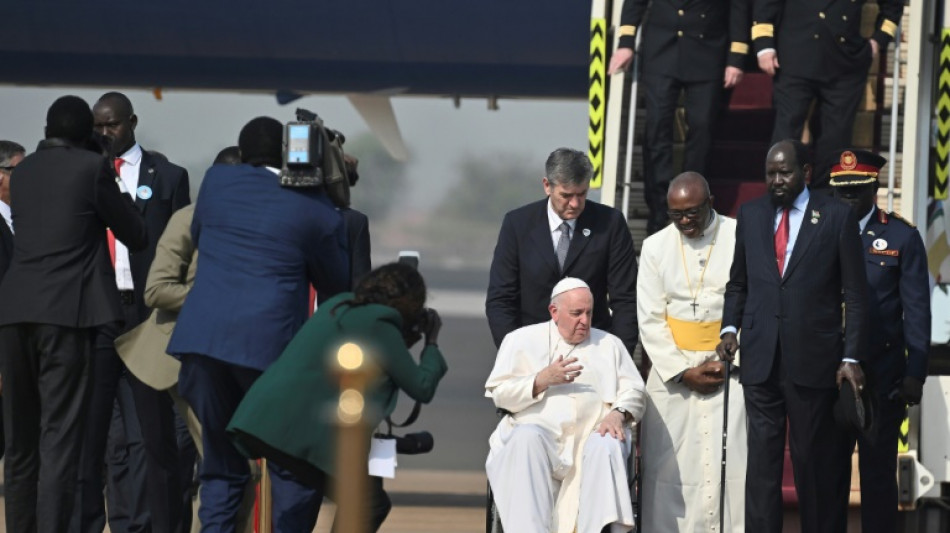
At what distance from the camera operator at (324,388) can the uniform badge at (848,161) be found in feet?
8.78

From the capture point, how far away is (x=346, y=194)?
550 cm

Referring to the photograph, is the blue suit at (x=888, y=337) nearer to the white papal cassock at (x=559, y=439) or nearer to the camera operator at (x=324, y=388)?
the white papal cassock at (x=559, y=439)

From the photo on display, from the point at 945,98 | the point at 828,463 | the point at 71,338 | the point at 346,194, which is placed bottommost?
the point at 828,463

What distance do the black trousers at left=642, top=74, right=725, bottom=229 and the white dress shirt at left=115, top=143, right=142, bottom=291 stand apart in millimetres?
2816

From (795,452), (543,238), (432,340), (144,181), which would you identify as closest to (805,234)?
(795,452)

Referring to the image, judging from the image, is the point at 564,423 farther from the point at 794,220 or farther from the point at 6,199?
the point at 6,199

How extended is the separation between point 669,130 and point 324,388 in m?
4.09

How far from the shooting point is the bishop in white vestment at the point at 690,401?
6770mm

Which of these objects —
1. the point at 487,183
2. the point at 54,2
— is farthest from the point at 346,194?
the point at 487,183

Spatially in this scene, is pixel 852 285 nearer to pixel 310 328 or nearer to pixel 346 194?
pixel 346 194

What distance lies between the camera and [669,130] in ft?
27.4

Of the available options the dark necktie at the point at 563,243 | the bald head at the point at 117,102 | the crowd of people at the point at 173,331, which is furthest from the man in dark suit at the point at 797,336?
the bald head at the point at 117,102

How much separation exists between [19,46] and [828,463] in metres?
13.9

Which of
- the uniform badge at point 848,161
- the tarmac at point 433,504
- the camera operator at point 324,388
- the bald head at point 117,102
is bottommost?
the tarmac at point 433,504
